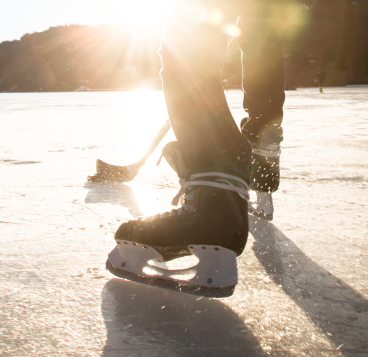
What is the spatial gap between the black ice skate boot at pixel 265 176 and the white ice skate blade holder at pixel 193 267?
0.47 meters

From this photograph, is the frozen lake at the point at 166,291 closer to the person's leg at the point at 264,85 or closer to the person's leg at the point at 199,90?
the person's leg at the point at 264,85


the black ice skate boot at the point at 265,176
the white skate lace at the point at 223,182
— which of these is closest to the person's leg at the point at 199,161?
the white skate lace at the point at 223,182

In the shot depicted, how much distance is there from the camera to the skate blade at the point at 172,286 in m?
0.73

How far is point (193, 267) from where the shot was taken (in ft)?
2.55

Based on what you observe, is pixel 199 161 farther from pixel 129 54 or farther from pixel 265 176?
pixel 129 54

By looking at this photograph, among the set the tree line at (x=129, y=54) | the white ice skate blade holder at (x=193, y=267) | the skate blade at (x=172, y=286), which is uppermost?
the tree line at (x=129, y=54)

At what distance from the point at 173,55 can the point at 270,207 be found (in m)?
0.57

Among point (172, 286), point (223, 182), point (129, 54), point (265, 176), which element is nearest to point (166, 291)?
point (172, 286)

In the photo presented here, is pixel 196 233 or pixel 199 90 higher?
pixel 199 90

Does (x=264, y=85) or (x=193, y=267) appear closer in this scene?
(x=193, y=267)

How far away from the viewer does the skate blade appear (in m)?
0.73

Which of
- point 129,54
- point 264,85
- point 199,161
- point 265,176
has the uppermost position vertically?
point 129,54

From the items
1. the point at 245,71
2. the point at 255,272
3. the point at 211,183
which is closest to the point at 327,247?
the point at 255,272

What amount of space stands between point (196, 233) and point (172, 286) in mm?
108
